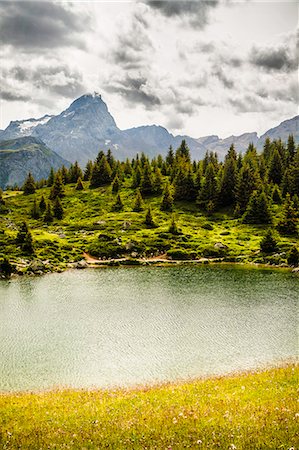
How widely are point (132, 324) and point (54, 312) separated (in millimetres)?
13037

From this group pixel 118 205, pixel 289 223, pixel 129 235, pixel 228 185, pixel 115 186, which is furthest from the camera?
pixel 115 186

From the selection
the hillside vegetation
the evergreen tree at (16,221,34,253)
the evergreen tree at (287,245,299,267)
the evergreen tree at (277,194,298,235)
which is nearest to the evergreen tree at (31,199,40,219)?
the hillside vegetation

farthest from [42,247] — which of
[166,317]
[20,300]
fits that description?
[166,317]

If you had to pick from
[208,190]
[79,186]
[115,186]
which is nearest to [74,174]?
[79,186]

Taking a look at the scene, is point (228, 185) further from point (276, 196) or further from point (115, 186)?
point (115, 186)

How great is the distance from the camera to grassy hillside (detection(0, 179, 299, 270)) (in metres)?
95.5

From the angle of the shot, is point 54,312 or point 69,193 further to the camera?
point 69,193

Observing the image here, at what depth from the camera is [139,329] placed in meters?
42.6

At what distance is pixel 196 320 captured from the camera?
1795 inches

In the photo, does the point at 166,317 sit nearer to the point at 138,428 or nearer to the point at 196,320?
the point at 196,320

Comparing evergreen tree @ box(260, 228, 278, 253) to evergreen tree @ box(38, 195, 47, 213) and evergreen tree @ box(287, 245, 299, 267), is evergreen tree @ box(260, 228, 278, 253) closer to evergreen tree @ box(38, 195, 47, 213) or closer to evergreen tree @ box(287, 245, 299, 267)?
evergreen tree @ box(287, 245, 299, 267)

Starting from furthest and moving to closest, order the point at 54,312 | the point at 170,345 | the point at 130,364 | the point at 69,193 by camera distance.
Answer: the point at 69,193, the point at 54,312, the point at 170,345, the point at 130,364

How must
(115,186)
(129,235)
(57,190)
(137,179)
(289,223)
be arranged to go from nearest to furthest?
1. (289,223)
2. (129,235)
3. (57,190)
4. (115,186)
5. (137,179)

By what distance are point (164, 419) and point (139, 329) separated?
26887mm
